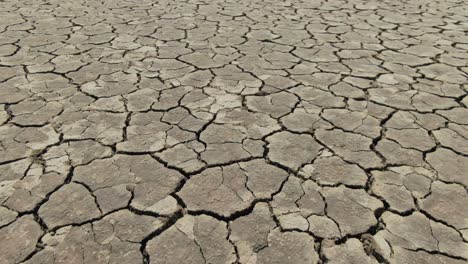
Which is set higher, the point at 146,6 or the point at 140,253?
the point at 140,253

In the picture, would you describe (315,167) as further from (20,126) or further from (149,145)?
(20,126)

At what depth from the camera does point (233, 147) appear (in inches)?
85.9

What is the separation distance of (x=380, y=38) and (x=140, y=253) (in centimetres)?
345

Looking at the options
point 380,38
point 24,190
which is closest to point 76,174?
point 24,190

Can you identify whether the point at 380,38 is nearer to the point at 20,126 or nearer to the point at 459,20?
the point at 459,20

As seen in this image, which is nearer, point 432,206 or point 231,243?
point 231,243

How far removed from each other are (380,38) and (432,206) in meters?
2.69

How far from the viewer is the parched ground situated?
1.58m

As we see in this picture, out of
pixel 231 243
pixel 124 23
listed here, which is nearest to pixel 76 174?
pixel 231 243

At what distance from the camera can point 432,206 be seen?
175 cm

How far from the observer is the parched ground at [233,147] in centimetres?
158

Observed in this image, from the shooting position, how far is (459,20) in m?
4.66

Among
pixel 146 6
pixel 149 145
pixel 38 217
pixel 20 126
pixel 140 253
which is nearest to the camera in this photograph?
pixel 140 253

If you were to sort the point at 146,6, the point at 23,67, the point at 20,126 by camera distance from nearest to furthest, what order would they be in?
the point at 20,126 < the point at 23,67 < the point at 146,6
